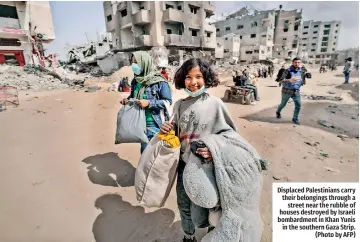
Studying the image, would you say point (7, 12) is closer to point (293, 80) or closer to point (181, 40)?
point (293, 80)

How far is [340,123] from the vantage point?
475 cm

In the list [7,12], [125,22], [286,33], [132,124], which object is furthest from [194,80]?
[286,33]

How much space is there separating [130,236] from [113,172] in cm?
117

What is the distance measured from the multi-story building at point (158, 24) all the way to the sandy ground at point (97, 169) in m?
16.6

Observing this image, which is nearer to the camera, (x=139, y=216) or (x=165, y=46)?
(x=139, y=216)

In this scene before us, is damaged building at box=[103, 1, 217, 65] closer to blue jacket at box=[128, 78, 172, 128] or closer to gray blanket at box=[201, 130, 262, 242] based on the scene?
blue jacket at box=[128, 78, 172, 128]

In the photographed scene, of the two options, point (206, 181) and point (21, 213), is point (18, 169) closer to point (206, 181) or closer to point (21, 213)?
point (21, 213)

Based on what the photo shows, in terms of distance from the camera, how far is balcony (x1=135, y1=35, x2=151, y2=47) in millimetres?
19312

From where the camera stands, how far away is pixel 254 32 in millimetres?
36000

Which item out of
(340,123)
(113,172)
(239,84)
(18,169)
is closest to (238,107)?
(239,84)

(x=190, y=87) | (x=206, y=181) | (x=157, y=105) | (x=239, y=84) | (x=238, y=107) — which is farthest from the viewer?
(x=239, y=84)

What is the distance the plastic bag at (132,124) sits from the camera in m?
1.83

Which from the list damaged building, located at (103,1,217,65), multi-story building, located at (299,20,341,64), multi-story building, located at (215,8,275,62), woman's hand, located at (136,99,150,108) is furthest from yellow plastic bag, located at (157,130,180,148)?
multi-story building, located at (299,20,341,64)

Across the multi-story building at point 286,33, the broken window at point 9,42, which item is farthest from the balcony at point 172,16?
the multi-story building at point 286,33
